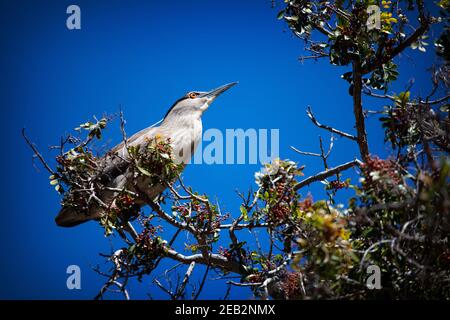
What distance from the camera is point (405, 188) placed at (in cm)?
268

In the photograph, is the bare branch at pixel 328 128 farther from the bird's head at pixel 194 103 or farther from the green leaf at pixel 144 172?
the bird's head at pixel 194 103

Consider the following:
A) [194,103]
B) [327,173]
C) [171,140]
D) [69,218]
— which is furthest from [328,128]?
[69,218]

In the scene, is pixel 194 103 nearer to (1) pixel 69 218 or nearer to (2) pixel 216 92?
(2) pixel 216 92

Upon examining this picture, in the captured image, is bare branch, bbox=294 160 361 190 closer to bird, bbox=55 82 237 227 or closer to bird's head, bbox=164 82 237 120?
bird, bbox=55 82 237 227

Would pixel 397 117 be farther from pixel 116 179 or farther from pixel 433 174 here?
pixel 116 179

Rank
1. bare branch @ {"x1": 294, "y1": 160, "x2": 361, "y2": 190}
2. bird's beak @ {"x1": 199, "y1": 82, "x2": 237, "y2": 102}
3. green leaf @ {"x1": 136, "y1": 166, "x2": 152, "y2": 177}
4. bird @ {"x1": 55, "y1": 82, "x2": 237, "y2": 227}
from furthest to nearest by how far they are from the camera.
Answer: bird's beak @ {"x1": 199, "y1": 82, "x2": 237, "y2": 102} → bird @ {"x1": 55, "y1": 82, "x2": 237, "y2": 227} → bare branch @ {"x1": 294, "y1": 160, "x2": 361, "y2": 190} → green leaf @ {"x1": 136, "y1": 166, "x2": 152, "y2": 177}

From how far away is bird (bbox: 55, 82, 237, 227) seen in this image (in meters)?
4.95

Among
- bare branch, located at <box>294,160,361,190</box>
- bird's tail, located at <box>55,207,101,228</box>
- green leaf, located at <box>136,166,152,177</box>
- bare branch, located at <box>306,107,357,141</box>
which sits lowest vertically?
green leaf, located at <box>136,166,152,177</box>

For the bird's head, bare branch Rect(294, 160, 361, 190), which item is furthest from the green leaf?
the bird's head

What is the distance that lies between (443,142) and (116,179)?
3.15 m

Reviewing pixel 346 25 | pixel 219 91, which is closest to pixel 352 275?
pixel 346 25

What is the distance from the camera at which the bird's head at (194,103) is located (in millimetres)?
6242

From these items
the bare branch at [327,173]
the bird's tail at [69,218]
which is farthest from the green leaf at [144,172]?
the bird's tail at [69,218]

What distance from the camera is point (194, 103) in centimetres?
640
